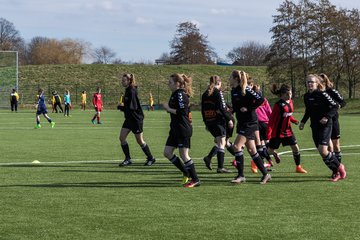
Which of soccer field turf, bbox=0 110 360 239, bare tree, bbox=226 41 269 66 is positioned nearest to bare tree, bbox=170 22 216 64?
bare tree, bbox=226 41 269 66

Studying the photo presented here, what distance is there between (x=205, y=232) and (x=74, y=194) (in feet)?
10.9

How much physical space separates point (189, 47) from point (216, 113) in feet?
321

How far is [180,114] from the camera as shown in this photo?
10.9 meters

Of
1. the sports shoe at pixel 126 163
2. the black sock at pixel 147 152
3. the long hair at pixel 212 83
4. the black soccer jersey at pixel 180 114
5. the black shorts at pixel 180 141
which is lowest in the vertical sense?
the sports shoe at pixel 126 163

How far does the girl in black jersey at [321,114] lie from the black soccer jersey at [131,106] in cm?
422

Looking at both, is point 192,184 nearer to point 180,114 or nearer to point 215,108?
point 180,114

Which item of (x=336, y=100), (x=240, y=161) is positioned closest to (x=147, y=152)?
(x=240, y=161)

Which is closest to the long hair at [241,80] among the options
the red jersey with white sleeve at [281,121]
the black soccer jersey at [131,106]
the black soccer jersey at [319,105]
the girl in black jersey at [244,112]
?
the girl in black jersey at [244,112]

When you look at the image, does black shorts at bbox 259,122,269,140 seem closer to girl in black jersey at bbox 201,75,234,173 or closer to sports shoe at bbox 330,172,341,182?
girl in black jersey at bbox 201,75,234,173

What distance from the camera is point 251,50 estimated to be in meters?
129

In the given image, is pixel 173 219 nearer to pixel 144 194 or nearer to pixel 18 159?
pixel 144 194

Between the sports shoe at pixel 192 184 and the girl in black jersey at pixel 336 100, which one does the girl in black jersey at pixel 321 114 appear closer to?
the girl in black jersey at pixel 336 100

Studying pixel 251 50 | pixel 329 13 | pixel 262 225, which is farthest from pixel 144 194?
pixel 251 50

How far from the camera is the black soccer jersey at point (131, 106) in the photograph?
1459 centimetres
